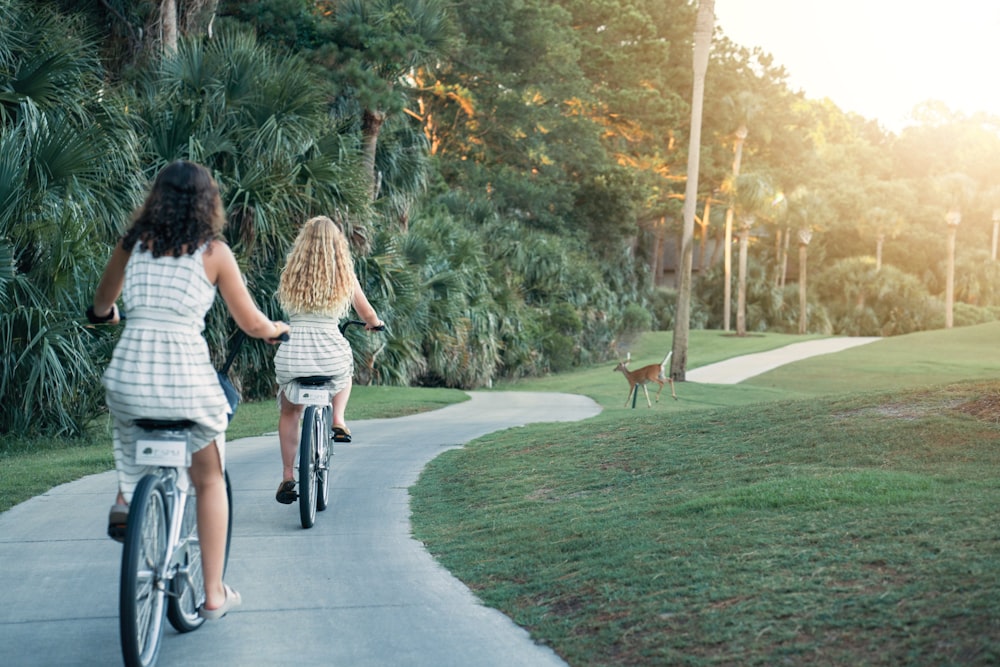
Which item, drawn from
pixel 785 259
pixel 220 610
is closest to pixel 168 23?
pixel 220 610

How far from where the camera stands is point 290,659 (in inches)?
189

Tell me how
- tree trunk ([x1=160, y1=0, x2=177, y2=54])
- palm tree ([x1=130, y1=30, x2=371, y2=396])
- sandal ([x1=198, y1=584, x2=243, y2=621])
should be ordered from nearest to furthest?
sandal ([x1=198, y1=584, x2=243, y2=621]) → palm tree ([x1=130, y1=30, x2=371, y2=396]) → tree trunk ([x1=160, y1=0, x2=177, y2=54])

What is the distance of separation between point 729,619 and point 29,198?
11168mm

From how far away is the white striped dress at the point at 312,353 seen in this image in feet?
24.9

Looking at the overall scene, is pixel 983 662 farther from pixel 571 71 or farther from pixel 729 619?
pixel 571 71

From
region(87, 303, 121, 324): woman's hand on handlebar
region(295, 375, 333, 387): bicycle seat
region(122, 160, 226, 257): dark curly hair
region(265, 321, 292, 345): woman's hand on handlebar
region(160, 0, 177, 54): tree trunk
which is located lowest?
region(295, 375, 333, 387): bicycle seat

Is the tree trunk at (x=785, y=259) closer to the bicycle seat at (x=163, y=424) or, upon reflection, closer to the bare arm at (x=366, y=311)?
the bare arm at (x=366, y=311)

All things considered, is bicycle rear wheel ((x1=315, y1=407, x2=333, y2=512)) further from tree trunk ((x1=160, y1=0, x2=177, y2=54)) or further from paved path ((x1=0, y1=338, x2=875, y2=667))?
tree trunk ((x1=160, y1=0, x2=177, y2=54))

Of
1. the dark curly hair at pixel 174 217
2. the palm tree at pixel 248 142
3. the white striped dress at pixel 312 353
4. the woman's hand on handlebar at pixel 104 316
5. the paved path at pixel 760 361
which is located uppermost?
the palm tree at pixel 248 142

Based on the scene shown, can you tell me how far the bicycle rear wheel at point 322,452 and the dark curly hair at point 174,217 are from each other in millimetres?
3114

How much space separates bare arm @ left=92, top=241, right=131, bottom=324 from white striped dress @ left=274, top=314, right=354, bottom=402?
2585 millimetres

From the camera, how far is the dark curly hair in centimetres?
465

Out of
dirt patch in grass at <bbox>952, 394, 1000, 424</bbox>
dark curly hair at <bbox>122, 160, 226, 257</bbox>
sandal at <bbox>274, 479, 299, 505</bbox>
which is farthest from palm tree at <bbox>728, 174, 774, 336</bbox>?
dark curly hair at <bbox>122, 160, 226, 257</bbox>

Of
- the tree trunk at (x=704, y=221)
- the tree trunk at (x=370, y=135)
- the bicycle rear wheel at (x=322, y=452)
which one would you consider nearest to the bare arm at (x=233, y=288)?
the bicycle rear wheel at (x=322, y=452)
